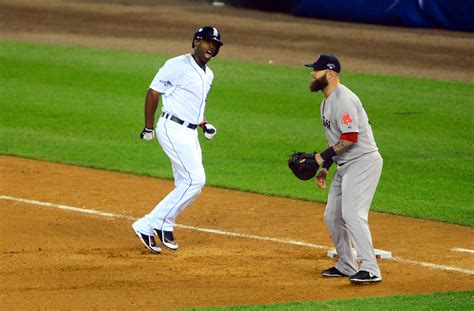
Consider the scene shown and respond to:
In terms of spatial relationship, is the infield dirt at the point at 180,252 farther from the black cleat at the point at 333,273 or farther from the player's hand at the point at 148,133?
the player's hand at the point at 148,133

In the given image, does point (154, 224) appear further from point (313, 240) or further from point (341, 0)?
point (341, 0)

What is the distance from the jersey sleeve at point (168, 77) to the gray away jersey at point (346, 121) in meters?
1.53

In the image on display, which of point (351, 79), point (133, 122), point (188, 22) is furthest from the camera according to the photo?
point (188, 22)

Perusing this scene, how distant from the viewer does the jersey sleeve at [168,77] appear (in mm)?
10273

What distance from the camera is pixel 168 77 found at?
33.7 ft

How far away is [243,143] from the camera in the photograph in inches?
626

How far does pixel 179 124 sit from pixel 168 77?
0.44 metres

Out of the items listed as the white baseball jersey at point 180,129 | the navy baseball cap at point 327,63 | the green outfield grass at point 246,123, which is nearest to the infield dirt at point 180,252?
the white baseball jersey at point 180,129

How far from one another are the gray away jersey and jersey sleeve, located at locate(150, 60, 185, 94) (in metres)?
1.53

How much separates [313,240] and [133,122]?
22.3 ft

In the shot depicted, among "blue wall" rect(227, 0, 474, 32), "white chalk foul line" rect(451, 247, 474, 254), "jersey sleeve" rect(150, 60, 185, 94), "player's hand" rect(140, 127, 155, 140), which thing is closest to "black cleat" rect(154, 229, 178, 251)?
"player's hand" rect(140, 127, 155, 140)

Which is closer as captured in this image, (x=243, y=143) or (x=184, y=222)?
(x=184, y=222)

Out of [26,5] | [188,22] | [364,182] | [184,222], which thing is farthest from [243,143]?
[26,5]

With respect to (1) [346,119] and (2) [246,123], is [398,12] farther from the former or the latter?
(1) [346,119]
